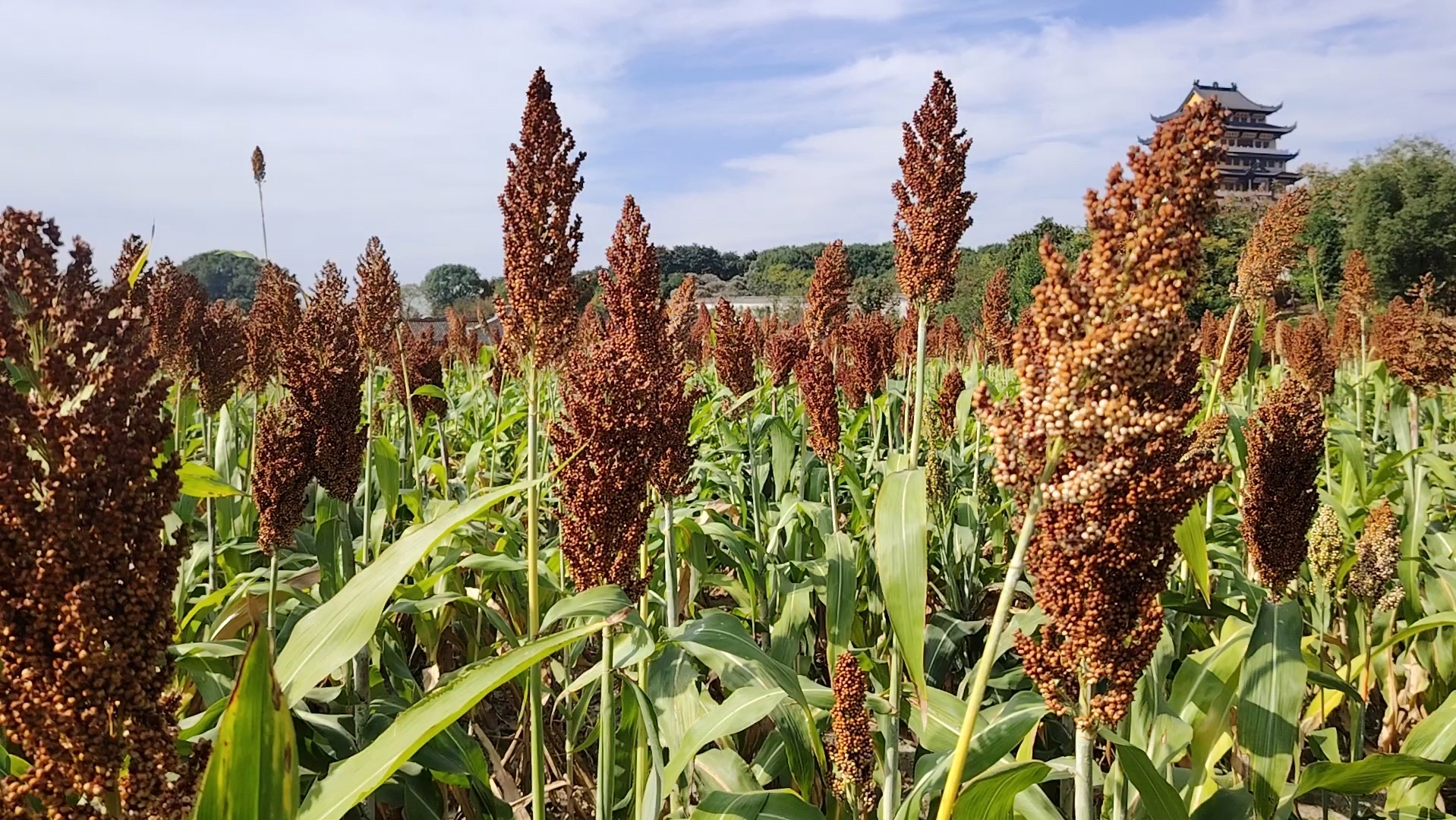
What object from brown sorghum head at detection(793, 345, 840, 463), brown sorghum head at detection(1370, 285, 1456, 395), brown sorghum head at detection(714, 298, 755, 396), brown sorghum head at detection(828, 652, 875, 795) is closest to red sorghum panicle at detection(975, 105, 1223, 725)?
brown sorghum head at detection(828, 652, 875, 795)

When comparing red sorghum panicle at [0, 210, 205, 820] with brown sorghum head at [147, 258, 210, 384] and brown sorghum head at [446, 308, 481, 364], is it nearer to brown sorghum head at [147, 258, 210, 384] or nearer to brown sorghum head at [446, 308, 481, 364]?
brown sorghum head at [147, 258, 210, 384]

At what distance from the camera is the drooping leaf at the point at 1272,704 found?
2168 millimetres

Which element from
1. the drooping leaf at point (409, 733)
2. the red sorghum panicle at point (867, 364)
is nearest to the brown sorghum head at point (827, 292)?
the red sorghum panicle at point (867, 364)

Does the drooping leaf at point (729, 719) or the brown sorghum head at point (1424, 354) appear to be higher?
the brown sorghum head at point (1424, 354)

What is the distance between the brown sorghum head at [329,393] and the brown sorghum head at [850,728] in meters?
2.16

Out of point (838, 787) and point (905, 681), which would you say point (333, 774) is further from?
point (905, 681)

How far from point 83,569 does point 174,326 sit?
407 cm

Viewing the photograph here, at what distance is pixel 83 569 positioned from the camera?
128 centimetres

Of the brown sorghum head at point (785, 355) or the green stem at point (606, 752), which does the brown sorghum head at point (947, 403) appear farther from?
the green stem at point (606, 752)

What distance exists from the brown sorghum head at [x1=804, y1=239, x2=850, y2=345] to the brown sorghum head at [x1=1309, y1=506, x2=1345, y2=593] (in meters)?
5.46

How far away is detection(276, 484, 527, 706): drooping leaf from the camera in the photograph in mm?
1741

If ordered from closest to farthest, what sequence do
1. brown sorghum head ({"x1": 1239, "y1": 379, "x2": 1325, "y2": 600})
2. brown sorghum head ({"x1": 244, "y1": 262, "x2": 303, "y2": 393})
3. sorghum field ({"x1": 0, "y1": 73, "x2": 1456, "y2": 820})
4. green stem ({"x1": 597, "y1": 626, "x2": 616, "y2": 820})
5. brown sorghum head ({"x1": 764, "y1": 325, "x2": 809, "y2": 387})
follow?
1. sorghum field ({"x1": 0, "y1": 73, "x2": 1456, "y2": 820})
2. green stem ({"x1": 597, "y1": 626, "x2": 616, "y2": 820})
3. brown sorghum head ({"x1": 1239, "y1": 379, "x2": 1325, "y2": 600})
4. brown sorghum head ({"x1": 244, "y1": 262, "x2": 303, "y2": 393})
5. brown sorghum head ({"x1": 764, "y1": 325, "x2": 809, "y2": 387})

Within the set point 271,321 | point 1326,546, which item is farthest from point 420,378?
point 1326,546

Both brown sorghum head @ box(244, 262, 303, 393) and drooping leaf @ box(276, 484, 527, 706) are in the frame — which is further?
brown sorghum head @ box(244, 262, 303, 393)
